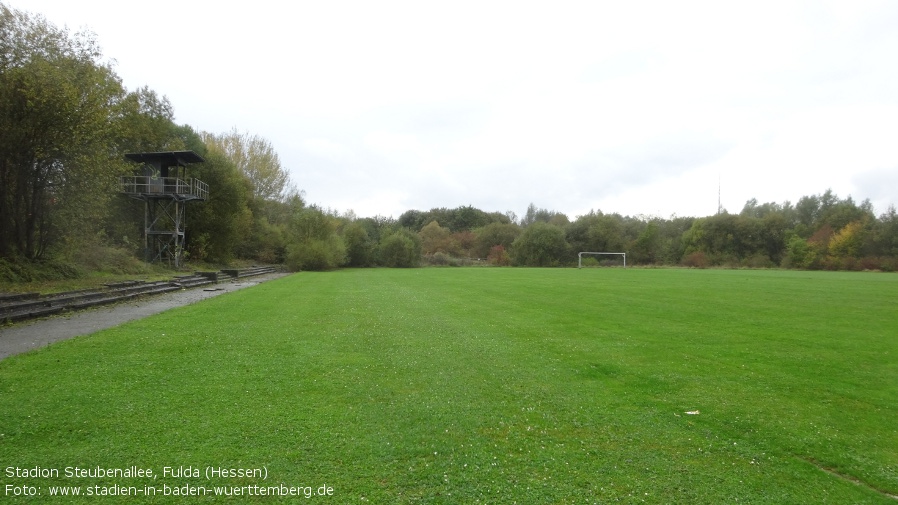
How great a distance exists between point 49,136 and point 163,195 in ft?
45.9

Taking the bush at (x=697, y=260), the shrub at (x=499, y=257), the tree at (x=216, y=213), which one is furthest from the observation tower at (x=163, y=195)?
the bush at (x=697, y=260)

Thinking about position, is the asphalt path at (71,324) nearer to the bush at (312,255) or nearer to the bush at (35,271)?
the bush at (35,271)

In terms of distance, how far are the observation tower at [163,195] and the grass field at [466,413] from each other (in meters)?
23.4

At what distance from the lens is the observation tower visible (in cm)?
3045

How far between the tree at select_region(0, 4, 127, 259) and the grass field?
10972 mm

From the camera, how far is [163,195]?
1206 inches

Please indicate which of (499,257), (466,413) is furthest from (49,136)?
(499,257)

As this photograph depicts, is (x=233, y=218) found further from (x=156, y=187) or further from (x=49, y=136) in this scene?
(x=49, y=136)

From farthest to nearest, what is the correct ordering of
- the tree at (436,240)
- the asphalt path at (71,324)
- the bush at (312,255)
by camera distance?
the tree at (436,240)
the bush at (312,255)
the asphalt path at (71,324)

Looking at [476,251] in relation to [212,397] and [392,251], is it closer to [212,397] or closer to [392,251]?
[392,251]

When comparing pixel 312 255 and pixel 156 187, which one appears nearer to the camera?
pixel 156 187

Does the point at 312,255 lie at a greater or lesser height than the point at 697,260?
greater

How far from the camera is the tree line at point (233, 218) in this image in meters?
17.3

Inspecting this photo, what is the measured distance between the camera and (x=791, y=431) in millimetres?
5117
